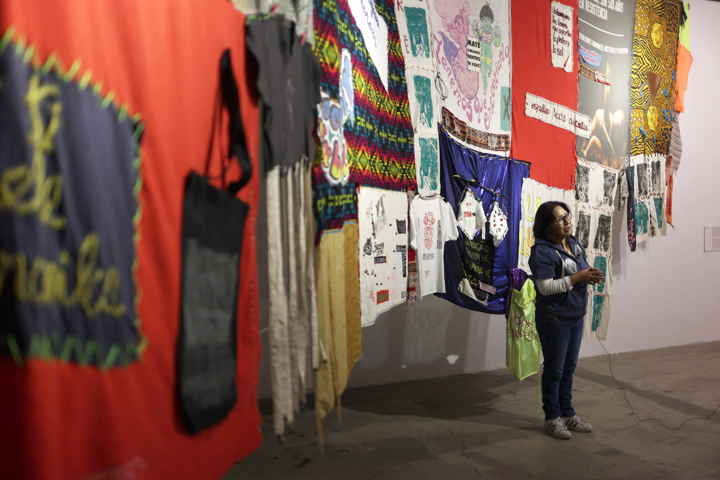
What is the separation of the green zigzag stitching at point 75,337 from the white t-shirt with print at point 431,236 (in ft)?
7.25

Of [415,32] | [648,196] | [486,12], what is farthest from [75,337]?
[648,196]

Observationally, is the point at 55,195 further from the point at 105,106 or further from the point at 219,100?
the point at 219,100

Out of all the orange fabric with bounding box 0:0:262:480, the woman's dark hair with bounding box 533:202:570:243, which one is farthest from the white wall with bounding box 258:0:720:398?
the orange fabric with bounding box 0:0:262:480

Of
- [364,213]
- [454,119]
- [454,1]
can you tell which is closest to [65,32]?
[364,213]

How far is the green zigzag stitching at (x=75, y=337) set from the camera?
31.3 inches

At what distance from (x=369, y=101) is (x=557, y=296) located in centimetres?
156

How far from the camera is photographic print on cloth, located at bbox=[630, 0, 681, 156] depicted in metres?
5.01

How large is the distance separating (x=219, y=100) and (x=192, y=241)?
35cm

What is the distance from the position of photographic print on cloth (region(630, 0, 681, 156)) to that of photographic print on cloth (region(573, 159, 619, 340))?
0.68 meters

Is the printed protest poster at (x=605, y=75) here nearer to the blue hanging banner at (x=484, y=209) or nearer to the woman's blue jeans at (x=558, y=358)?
the blue hanging banner at (x=484, y=209)

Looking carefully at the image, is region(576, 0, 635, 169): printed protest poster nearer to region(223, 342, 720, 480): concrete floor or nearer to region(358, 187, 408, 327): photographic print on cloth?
region(223, 342, 720, 480): concrete floor

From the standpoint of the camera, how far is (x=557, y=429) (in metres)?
3.07

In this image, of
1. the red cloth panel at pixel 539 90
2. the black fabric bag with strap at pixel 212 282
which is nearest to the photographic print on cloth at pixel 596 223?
the red cloth panel at pixel 539 90

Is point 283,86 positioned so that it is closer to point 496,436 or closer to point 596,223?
point 496,436
